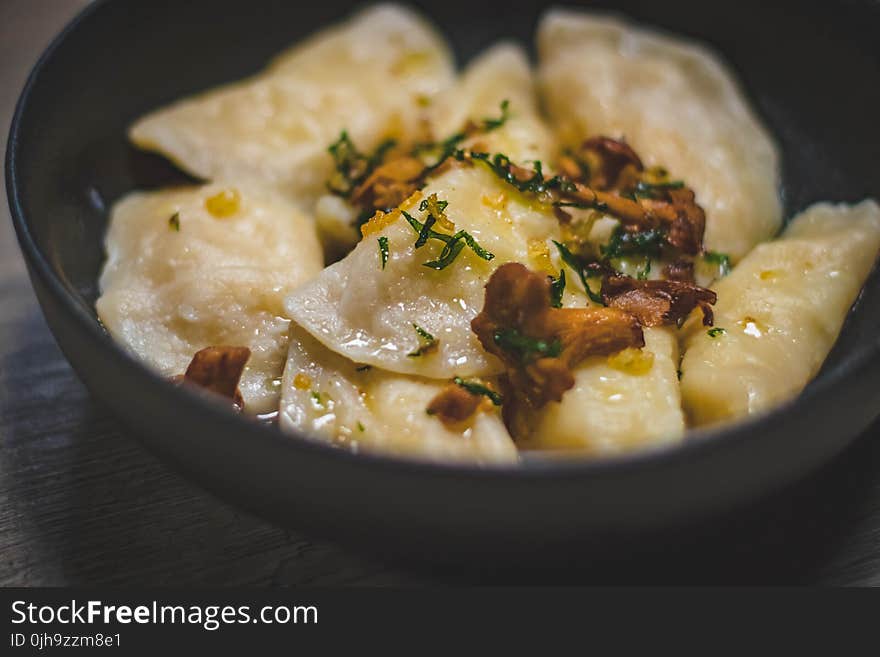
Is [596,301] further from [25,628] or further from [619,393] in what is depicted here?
[25,628]

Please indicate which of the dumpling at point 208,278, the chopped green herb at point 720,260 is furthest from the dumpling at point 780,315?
the dumpling at point 208,278

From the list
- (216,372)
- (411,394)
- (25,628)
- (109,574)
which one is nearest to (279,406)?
(216,372)

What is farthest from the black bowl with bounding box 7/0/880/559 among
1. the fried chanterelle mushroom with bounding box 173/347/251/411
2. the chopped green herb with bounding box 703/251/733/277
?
the chopped green herb with bounding box 703/251/733/277

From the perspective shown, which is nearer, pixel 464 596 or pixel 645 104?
pixel 464 596

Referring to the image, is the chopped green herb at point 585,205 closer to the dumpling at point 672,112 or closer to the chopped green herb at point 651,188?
the chopped green herb at point 651,188

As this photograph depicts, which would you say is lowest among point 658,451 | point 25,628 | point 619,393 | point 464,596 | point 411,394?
point 25,628

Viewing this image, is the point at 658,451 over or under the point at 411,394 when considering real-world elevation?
over

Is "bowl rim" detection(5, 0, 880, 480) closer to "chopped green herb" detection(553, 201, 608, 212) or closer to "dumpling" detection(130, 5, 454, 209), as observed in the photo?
"chopped green herb" detection(553, 201, 608, 212)

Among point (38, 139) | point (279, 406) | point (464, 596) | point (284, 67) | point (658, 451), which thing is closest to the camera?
point (658, 451)
